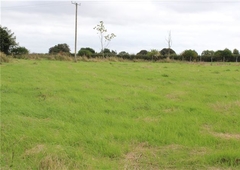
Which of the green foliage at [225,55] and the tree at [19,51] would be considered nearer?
the tree at [19,51]

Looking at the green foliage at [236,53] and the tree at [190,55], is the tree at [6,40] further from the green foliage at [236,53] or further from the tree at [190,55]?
the green foliage at [236,53]

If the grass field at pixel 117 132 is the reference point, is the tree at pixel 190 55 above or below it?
above

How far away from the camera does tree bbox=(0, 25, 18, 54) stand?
27.8 metres

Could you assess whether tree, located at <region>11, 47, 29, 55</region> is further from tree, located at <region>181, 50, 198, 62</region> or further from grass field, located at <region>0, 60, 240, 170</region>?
grass field, located at <region>0, 60, 240, 170</region>

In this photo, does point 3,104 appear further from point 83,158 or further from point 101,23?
point 101,23

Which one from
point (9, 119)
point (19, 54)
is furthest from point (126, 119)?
point (19, 54)

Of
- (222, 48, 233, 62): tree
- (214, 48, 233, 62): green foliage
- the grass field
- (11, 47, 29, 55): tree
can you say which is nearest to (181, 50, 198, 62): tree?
(214, 48, 233, 62): green foliage

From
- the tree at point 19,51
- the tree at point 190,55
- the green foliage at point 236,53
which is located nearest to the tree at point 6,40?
the tree at point 19,51

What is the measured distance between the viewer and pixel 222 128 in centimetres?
383

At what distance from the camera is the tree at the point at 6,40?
27781mm

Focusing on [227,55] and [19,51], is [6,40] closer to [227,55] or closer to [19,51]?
[19,51]

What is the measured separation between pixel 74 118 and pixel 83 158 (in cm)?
149

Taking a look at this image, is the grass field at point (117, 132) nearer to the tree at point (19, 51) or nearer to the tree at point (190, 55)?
the tree at point (19, 51)

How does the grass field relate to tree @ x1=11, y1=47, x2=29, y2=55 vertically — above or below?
below
